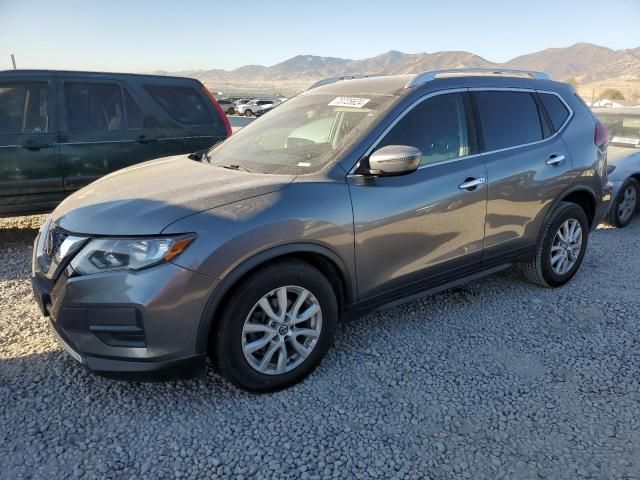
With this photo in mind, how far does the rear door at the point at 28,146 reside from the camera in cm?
A: 512

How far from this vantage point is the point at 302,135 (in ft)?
11.5

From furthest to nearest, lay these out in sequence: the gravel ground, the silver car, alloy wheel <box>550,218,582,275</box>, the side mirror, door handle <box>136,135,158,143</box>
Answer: the silver car < door handle <box>136,135,158,143</box> < alloy wheel <box>550,218,582,275</box> < the side mirror < the gravel ground

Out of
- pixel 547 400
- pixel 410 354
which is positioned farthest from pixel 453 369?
pixel 547 400

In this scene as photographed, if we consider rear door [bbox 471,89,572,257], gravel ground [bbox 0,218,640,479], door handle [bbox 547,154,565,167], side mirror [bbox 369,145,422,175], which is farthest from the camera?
door handle [bbox 547,154,565,167]

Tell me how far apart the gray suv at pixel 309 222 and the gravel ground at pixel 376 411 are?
327 millimetres

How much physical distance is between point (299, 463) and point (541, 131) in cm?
315

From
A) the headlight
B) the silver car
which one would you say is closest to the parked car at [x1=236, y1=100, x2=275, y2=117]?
the silver car

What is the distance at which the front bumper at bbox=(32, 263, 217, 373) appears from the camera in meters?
2.38

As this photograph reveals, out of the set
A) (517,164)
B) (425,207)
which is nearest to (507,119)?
(517,164)

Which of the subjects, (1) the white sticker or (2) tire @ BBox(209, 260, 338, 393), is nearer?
(2) tire @ BBox(209, 260, 338, 393)

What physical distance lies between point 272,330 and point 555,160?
272 cm

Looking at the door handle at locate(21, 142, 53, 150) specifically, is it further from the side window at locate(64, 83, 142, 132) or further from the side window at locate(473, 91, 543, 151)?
the side window at locate(473, 91, 543, 151)

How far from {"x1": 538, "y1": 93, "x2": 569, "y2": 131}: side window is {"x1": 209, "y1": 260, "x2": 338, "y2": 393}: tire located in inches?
101

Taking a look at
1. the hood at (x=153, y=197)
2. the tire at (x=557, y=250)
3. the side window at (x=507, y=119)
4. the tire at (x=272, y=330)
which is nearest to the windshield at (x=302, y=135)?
the hood at (x=153, y=197)
